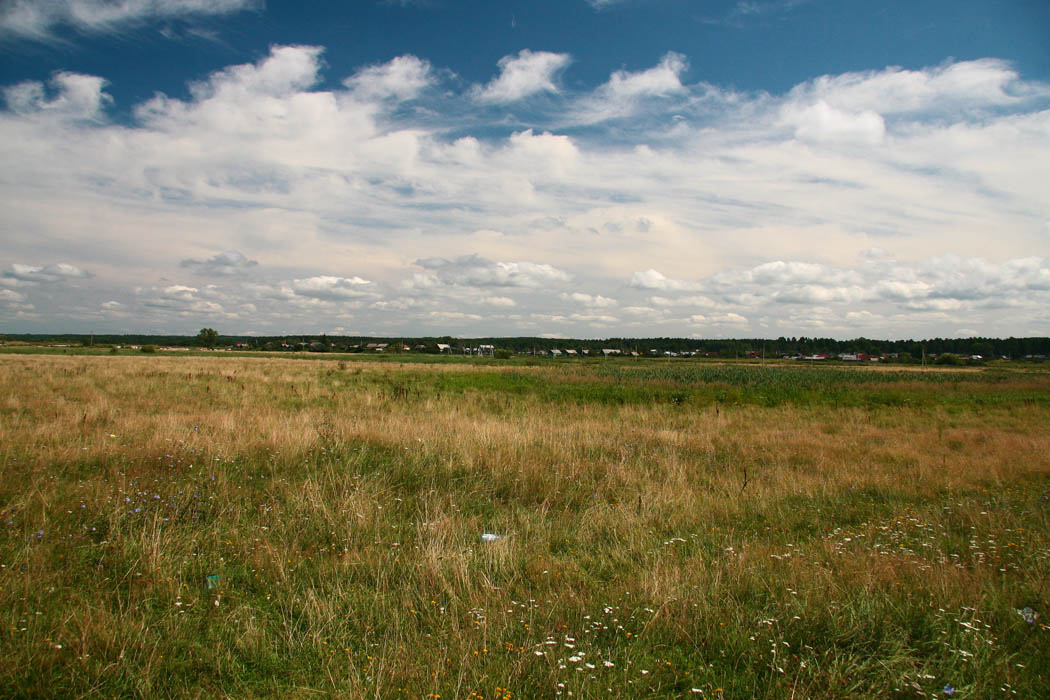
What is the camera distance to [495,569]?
15.0ft

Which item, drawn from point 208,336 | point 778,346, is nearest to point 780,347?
point 778,346

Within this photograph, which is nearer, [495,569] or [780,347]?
[495,569]

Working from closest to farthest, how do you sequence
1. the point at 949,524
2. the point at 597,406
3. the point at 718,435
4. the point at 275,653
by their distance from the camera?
the point at 275,653, the point at 949,524, the point at 718,435, the point at 597,406

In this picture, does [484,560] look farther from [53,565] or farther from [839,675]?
[53,565]

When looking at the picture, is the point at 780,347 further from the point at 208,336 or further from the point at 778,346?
the point at 208,336

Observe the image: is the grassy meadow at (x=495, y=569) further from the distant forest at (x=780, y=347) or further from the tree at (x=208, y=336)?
the tree at (x=208, y=336)

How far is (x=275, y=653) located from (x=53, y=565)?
2.51m

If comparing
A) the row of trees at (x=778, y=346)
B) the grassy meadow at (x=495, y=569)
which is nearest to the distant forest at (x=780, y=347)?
the row of trees at (x=778, y=346)

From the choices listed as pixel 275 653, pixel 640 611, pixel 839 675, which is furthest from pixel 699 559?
pixel 275 653

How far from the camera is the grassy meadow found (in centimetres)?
314

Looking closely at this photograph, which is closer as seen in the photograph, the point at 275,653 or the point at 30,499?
the point at 275,653

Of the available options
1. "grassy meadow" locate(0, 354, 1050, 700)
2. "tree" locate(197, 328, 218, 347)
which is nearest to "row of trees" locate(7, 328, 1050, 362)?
"tree" locate(197, 328, 218, 347)

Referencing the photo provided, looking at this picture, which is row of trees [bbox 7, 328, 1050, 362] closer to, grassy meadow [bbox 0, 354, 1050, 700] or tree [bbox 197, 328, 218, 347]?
tree [bbox 197, 328, 218, 347]

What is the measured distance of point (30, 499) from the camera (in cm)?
551
